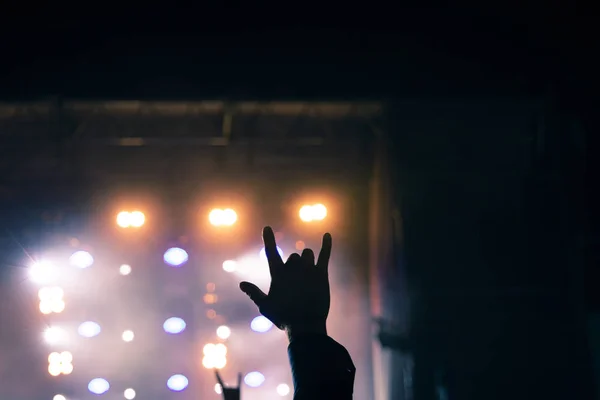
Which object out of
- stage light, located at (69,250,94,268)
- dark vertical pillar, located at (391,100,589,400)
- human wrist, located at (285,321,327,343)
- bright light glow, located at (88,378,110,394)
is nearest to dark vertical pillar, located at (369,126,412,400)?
→ dark vertical pillar, located at (391,100,589,400)

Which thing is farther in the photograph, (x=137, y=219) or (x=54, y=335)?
(x=137, y=219)

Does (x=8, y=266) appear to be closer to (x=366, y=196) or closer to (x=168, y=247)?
(x=168, y=247)

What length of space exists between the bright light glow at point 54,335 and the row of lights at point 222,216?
105cm

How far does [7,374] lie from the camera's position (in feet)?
17.8

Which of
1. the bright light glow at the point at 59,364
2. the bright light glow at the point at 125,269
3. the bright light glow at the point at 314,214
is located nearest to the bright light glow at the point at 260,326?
the bright light glow at the point at 314,214

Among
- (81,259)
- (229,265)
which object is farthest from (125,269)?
(229,265)

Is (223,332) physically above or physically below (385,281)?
below

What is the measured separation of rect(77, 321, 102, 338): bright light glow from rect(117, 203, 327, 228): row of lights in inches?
35.4

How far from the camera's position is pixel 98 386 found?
5.41m

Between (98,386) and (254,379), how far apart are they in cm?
136

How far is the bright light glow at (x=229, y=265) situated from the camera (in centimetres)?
560

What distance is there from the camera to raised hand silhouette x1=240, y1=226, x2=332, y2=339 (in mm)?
2053

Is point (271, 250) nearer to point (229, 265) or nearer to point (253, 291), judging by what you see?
point (253, 291)

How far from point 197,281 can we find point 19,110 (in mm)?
2055
